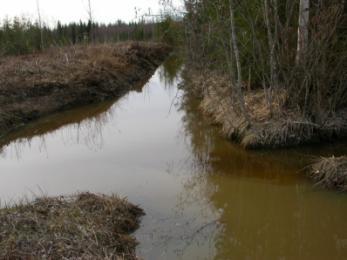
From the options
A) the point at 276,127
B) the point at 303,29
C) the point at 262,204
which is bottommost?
the point at 262,204

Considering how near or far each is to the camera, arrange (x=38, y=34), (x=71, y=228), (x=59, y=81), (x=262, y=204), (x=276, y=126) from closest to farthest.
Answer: (x=71, y=228), (x=262, y=204), (x=276, y=126), (x=59, y=81), (x=38, y=34)

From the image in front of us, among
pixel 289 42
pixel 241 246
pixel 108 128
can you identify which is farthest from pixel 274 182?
pixel 108 128

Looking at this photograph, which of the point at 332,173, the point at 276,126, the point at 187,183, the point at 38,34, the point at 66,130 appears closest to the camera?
the point at 332,173

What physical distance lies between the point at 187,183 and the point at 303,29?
3826mm

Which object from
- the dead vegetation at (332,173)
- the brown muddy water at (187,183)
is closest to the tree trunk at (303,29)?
the brown muddy water at (187,183)

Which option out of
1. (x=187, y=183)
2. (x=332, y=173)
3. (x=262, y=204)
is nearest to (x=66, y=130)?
(x=187, y=183)

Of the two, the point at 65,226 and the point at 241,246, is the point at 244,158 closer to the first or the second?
the point at 241,246

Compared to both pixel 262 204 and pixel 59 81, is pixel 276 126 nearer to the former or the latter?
pixel 262 204

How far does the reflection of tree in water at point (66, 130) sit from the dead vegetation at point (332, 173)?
4555 millimetres

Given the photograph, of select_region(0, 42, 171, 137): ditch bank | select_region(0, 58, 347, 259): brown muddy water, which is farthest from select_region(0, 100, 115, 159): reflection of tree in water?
select_region(0, 42, 171, 137): ditch bank

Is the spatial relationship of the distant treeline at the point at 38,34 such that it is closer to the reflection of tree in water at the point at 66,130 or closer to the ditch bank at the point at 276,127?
the reflection of tree in water at the point at 66,130

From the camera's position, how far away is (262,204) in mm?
6398

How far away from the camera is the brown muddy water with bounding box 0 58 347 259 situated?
5.25m

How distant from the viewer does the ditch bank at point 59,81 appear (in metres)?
12.3
